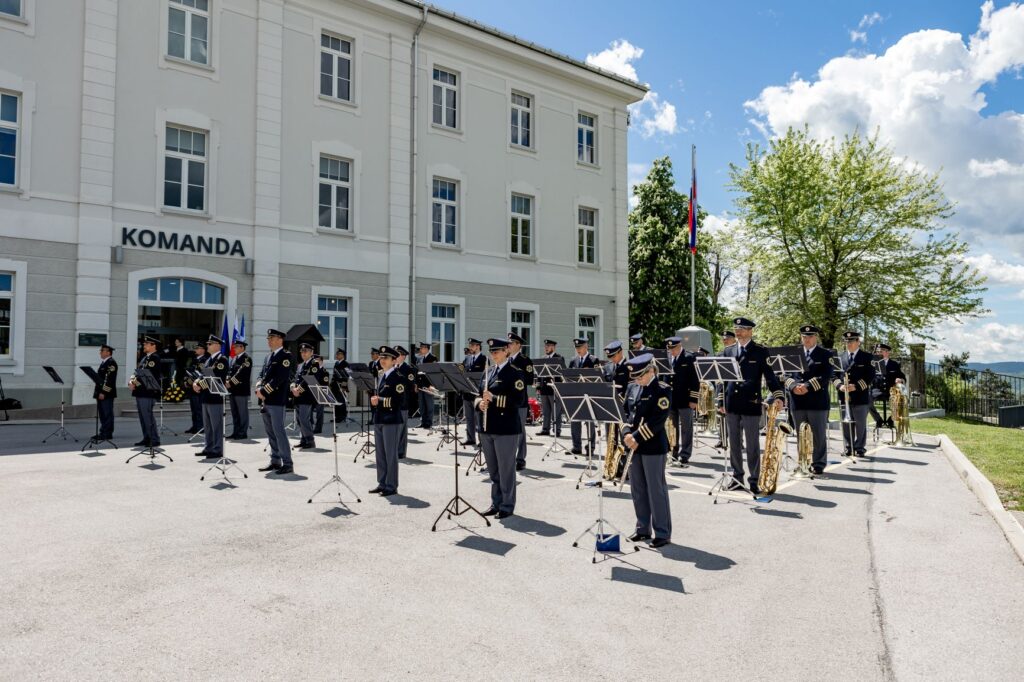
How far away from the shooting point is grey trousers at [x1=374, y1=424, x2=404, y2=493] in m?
9.70

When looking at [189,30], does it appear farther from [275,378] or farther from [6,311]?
[275,378]

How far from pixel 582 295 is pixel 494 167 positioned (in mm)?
6795

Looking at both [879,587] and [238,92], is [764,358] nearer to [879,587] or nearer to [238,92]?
[879,587]

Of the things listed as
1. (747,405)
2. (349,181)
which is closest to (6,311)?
(349,181)

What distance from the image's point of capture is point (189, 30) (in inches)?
824

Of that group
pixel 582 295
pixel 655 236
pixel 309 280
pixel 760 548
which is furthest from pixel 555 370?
pixel 655 236

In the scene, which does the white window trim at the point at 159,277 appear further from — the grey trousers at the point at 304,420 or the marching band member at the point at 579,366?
the marching band member at the point at 579,366

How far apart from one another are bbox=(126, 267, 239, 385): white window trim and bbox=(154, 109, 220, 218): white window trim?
1702 mm

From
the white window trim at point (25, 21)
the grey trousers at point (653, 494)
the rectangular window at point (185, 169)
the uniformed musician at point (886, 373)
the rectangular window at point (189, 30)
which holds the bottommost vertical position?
the grey trousers at point (653, 494)

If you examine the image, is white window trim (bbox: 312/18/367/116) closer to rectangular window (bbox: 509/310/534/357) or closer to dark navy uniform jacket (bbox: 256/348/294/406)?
rectangular window (bbox: 509/310/534/357)

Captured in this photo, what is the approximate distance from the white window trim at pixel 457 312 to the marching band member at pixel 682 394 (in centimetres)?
1376

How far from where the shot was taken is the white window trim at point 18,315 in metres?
17.8

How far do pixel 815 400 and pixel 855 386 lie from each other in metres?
2.50

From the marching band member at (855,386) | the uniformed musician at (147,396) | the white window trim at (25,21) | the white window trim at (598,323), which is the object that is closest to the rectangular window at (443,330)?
the white window trim at (598,323)
